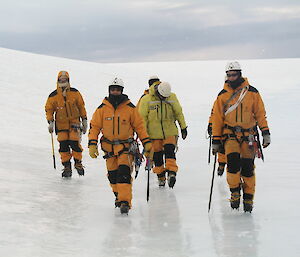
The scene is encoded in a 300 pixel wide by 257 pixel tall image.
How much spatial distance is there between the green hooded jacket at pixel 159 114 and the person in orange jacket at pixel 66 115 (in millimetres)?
1632

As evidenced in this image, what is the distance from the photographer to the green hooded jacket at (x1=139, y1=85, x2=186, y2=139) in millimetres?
9031

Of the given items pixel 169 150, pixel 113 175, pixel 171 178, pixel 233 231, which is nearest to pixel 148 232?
pixel 233 231

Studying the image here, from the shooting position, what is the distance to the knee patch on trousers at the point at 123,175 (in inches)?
283

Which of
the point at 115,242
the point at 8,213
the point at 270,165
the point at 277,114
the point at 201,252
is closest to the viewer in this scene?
the point at 201,252

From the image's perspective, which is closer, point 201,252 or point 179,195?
point 201,252

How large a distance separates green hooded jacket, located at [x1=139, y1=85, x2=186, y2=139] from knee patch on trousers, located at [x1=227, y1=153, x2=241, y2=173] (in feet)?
7.14

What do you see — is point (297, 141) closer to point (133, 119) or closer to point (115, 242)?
point (133, 119)

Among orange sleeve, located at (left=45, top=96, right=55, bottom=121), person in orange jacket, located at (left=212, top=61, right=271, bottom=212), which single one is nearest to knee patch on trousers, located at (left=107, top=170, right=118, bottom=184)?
person in orange jacket, located at (left=212, top=61, right=271, bottom=212)

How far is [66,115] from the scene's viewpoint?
9977 mm

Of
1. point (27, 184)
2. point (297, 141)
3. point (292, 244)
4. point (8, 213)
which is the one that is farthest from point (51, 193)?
point (297, 141)

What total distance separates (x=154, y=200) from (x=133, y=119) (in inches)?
65.4

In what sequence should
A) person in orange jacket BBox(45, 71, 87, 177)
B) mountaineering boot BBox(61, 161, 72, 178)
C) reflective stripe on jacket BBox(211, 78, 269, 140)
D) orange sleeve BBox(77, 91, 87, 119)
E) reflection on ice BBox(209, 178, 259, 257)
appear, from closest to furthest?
reflection on ice BBox(209, 178, 259, 257) < reflective stripe on jacket BBox(211, 78, 269, 140) < person in orange jacket BBox(45, 71, 87, 177) < orange sleeve BBox(77, 91, 87, 119) < mountaineering boot BBox(61, 161, 72, 178)

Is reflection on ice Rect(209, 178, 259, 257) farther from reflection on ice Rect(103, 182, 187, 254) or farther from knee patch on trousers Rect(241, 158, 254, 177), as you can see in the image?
knee patch on trousers Rect(241, 158, 254, 177)

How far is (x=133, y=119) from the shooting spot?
7293 mm
